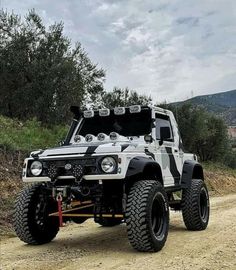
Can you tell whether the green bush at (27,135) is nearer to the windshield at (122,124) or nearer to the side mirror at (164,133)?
the windshield at (122,124)

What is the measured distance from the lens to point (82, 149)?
284 inches

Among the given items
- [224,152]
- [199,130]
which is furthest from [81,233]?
[224,152]

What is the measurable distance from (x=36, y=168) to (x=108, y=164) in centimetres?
122

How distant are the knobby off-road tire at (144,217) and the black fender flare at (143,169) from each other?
23 centimetres

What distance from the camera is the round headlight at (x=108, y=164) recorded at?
22.4 ft

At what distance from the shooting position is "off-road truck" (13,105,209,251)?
684 centimetres

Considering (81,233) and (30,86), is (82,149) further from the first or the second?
(30,86)

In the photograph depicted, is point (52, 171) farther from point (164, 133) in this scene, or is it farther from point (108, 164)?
point (164, 133)

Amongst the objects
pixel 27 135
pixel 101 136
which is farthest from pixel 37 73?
pixel 101 136

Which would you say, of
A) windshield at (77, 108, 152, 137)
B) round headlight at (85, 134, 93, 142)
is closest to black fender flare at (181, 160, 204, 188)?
windshield at (77, 108, 152, 137)

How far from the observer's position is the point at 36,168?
7.33 meters

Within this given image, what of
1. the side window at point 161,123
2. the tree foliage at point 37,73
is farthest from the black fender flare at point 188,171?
the tree foliage at point 37,73

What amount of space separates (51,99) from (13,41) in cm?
437

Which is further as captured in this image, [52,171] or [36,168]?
[36,168]
